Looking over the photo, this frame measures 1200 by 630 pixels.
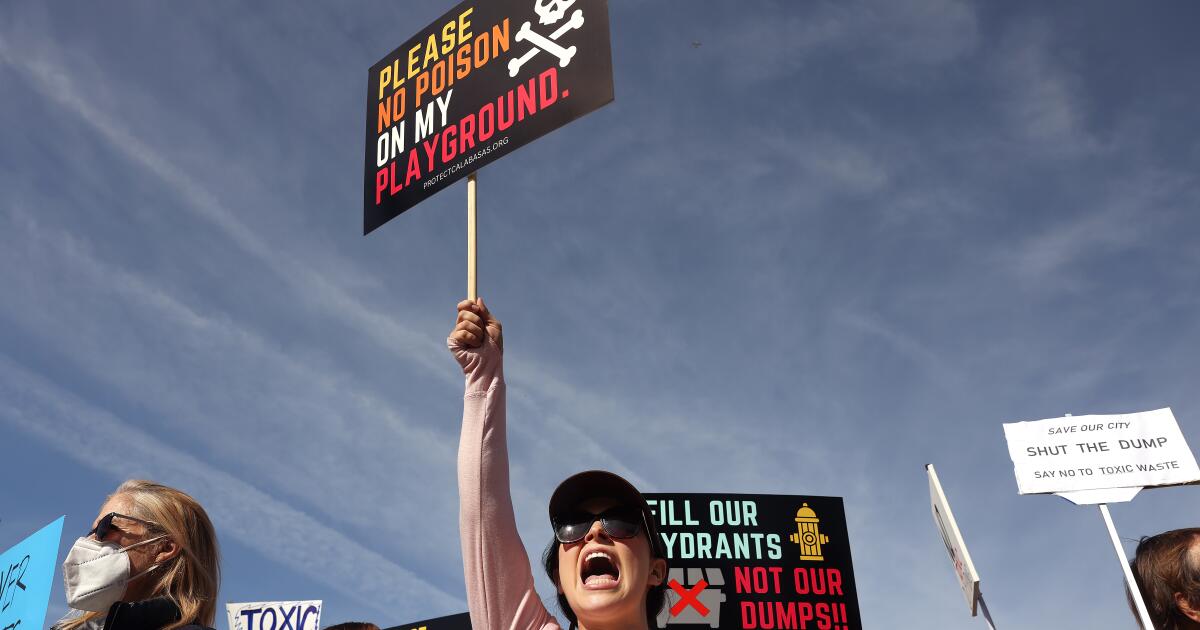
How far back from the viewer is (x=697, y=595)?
7.95 m

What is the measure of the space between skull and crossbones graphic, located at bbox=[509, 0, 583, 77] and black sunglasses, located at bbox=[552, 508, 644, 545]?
2.10 m

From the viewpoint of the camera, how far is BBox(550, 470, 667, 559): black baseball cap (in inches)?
100.0

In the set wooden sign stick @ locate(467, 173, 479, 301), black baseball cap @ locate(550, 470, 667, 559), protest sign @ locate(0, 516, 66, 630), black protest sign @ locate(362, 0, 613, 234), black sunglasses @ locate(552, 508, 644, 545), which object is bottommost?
black sunglasses @ locate(552, 508, 644, 545)

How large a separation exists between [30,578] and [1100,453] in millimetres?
7101

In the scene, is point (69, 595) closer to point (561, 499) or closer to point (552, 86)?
point (561, 499)

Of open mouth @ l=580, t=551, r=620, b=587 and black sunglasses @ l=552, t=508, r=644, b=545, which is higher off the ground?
black sunglasses @ l=552, t=508, r=644, b=545

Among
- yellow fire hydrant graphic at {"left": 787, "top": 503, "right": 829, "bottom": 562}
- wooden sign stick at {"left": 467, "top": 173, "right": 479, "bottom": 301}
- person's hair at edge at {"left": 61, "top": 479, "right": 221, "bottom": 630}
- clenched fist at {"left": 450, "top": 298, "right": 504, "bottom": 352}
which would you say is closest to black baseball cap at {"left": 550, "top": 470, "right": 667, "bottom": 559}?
clenched fist at {"left": 450, "top": 298, "right": 504, "bottom": 352}

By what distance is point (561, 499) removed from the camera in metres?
2.56

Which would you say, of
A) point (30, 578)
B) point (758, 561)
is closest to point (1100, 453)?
point (758, 561)

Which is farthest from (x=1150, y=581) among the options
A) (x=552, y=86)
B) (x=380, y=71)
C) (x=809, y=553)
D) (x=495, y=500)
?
(x=809, y=553)

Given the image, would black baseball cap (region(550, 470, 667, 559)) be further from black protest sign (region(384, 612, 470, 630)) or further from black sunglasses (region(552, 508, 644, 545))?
black protest sign (region(384, 612, 470, 630))

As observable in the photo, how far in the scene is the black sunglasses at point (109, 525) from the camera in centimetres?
296

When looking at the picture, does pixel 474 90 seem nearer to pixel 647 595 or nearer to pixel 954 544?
pixel 647 595

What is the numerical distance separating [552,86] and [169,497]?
2.17 metres
